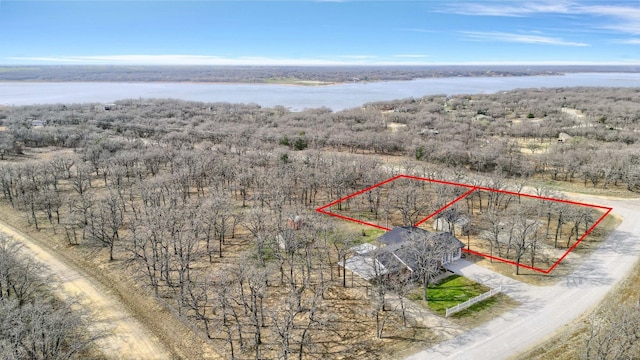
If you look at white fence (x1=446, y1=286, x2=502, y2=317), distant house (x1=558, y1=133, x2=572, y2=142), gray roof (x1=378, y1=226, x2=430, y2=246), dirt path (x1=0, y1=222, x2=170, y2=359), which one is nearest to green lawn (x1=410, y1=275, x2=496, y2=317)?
white fence (x1=446, y1=286, x2=502, y2=317)

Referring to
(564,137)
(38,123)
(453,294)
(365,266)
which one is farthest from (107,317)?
(38,123)

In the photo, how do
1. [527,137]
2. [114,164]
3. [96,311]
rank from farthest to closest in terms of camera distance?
[527,137] → [114,164] → [96,311]

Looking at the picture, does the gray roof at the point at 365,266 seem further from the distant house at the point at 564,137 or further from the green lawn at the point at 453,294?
the distant house at the point at 564,137

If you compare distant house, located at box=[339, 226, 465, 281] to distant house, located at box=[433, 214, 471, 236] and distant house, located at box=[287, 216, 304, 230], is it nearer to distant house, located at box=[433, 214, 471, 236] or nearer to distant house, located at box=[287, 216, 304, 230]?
distant house, located at box=[433, 214, 471, 236]

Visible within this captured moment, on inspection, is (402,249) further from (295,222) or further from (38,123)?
(38,123)

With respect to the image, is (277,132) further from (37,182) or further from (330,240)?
(330,240)

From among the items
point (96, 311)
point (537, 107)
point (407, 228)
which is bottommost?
point (96, 311)

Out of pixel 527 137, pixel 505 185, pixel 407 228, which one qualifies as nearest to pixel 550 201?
pixel 505 185
